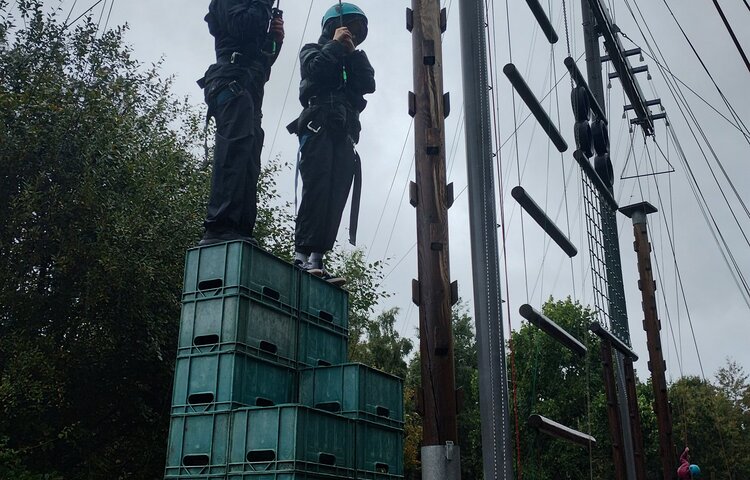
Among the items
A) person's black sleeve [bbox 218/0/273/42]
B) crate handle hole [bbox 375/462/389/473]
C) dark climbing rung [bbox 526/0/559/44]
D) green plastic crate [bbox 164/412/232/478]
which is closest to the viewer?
green plastic crate [bbox 164/412/232/478]

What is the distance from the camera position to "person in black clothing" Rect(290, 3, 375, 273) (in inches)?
285

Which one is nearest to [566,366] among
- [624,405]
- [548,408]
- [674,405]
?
[548,408]

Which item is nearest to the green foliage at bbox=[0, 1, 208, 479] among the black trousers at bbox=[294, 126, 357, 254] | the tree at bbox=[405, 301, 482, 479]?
the black trousers at bbox=[294, 126, 357, 254]

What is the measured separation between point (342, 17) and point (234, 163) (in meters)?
1.96

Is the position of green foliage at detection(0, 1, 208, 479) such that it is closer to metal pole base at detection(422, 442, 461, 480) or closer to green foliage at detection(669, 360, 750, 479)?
metal pole base at detection(422, 442, 461, 480)

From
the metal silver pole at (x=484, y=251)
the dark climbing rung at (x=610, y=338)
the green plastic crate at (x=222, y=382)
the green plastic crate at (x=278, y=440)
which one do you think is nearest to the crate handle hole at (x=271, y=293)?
the green plastic crate at (x=222, y=382)

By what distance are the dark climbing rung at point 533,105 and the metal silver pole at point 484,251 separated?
1437 mm

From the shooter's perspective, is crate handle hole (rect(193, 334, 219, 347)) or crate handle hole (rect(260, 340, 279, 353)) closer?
crate handle hole (rect(193, 334, 219, 347))

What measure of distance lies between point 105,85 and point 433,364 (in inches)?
456

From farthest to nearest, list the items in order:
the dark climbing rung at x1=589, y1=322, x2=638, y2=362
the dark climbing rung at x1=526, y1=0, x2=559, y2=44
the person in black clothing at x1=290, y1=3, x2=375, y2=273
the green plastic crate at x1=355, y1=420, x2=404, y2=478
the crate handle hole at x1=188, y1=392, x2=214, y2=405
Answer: the dark climbing rung at x1=526, y1=0, x2=559, y2=44
the dark climbing rung at x1=589, y1=322, x2=638, y2=362
the person in black clothing at x1=290, y1=3, x2=375, y2=273
the green plastic crate at x1=355, y1=420, x2=404, y2=478
the crate handle hole at x1=188, y1=392, x2=214, y2=405

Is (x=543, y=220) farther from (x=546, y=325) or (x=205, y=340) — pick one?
(x=205, y=340)

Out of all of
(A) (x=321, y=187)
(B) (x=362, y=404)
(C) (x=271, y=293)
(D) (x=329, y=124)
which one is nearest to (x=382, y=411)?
(B) (x=362, y=404)

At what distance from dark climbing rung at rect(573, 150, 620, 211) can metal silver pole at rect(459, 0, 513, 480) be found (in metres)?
5.21

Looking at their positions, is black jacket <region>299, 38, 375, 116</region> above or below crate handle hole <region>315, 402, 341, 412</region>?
above
